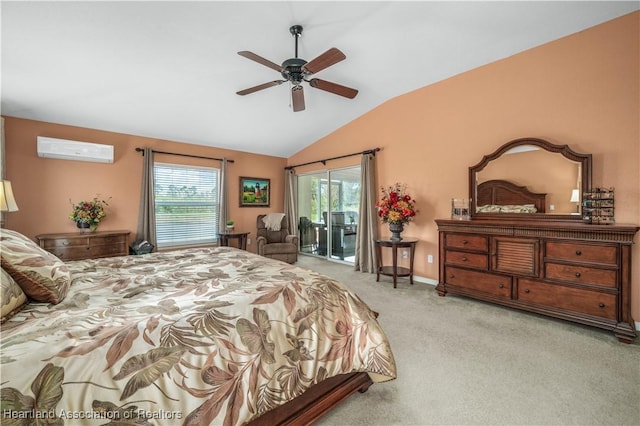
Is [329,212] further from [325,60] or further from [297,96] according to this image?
[325,60]

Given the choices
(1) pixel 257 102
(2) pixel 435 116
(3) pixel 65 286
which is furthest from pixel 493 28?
(3) pixel 65 286

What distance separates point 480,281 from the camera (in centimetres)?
330

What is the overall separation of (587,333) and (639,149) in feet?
6.14

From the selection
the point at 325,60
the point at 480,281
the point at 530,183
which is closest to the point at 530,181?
the point at 530,183

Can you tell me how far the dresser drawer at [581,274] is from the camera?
250 cm

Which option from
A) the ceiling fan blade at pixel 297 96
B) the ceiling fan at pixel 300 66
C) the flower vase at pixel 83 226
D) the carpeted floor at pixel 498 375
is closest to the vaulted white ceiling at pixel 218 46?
the ceiling fan at pixel 300 66

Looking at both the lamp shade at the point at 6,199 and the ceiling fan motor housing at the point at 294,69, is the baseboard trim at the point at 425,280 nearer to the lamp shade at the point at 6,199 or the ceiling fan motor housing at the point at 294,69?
the ceiling fan motor housing at the point at 294,69

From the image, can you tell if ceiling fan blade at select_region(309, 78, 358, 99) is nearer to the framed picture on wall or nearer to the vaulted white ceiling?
the vaulted white ceiling

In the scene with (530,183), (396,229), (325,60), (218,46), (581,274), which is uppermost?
(218,46)

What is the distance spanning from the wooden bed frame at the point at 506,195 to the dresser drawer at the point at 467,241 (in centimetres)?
54

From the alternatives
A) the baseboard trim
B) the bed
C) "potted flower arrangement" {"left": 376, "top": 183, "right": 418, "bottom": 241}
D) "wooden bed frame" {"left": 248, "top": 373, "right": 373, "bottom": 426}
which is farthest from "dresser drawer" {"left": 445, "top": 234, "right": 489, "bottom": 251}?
"wooden bed frame" {"left": 248, "top": 373, "right": 373, "bottom": 426}

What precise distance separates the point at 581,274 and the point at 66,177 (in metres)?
6.79

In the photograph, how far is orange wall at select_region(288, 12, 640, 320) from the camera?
2.70 meters

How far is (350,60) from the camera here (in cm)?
344
